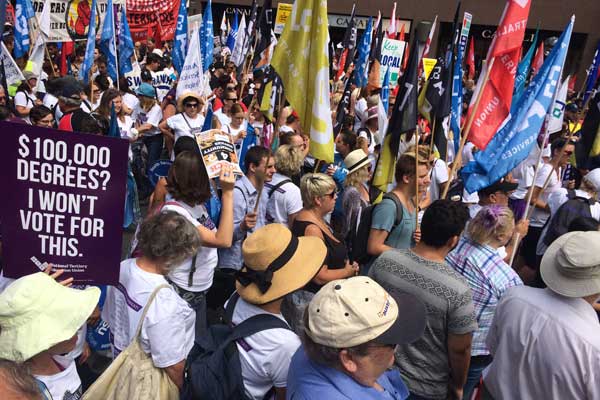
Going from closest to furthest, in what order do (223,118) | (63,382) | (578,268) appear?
1. (63,382)
2. (578,268)
3. (223,118)

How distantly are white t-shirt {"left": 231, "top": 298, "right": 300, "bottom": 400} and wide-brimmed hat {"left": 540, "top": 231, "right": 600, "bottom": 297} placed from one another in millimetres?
1213

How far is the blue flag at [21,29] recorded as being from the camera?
25.8 ft

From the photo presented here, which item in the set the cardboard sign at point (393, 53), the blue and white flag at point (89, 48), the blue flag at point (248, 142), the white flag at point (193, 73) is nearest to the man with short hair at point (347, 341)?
the blue flag at point (248, 142)

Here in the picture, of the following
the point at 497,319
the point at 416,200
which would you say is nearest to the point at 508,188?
the point at 416,200

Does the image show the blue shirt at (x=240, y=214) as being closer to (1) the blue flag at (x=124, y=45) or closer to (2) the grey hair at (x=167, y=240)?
(2) the grey hair at (x=167, y=240)

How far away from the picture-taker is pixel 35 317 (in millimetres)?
1943

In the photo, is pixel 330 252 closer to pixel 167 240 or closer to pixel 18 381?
pixel 167 240

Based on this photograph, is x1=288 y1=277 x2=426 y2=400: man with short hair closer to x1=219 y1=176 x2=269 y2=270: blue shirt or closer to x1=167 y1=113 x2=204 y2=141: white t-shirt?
x1=219 y1=176 x2=269 y2=270: blue shirt

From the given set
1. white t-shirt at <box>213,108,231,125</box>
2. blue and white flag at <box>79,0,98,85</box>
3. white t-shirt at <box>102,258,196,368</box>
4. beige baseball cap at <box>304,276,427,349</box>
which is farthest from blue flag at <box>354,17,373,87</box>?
beige baseball cap at <box>304,276,427,349</box>

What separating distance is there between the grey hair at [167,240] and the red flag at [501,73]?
2.60m

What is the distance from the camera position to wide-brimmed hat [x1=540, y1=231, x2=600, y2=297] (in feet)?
7.32

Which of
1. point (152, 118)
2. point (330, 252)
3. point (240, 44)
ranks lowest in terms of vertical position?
point (152, 118)

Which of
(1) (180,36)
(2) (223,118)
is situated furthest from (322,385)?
(1) (180,36)

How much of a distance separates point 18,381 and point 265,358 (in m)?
1.06
